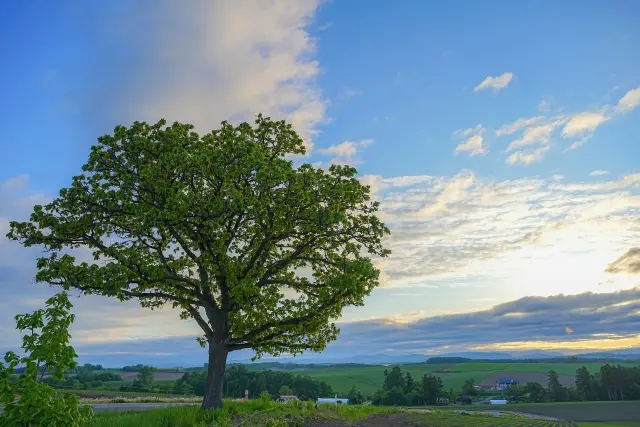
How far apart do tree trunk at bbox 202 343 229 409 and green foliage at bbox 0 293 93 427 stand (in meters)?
15.5

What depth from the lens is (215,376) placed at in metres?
26.1

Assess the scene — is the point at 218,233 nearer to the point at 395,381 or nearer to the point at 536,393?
the point at 395,381

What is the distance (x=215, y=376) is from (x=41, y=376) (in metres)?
16.4

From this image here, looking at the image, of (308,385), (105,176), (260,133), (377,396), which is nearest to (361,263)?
(260,133)

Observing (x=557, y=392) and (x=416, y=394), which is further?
(x=557, y=392)

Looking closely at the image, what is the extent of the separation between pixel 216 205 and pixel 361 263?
26.1 feet

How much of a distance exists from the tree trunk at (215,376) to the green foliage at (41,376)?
15.5 metres

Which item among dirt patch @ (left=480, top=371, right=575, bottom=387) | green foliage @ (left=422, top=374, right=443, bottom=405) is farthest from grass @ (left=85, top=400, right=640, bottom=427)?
dirt patch @ (left=480, top=371, right=575, bottom=387)

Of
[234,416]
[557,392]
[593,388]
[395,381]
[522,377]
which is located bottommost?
[522,377]

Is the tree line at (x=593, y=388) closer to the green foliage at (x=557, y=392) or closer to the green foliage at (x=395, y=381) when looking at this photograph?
the green foliage at (x=557, y=392)

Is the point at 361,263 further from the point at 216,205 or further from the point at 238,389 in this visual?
the point at 238,389

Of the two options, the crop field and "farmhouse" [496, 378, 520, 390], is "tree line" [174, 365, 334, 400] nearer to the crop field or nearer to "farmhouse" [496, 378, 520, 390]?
the crop field

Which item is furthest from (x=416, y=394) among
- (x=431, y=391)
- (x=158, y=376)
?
(x=158, y=376)

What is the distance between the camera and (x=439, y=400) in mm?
121000
